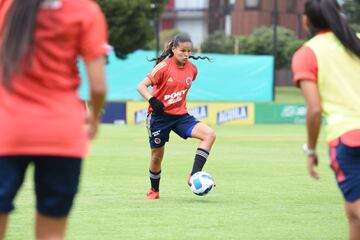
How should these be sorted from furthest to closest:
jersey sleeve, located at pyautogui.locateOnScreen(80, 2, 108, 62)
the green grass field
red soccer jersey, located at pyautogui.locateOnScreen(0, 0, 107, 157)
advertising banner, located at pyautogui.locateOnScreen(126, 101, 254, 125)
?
1. advertising banner, located at pyautogui.locateOnScreen(126, 101, 254, 125)
2. the green grass field
3. jersey sleeve, located at pyautogui.locateOnScreen(80, 2, 108, 62)
4. red soccer jersey, located at pyautogui.locateOnScreen(0, 0, 107, 157)

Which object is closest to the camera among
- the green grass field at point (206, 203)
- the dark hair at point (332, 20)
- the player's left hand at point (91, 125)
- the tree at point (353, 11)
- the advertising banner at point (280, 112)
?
the player's left hand at point (91, 125)

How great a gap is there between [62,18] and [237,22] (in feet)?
226

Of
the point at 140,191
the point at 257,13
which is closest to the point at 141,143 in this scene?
the point at 140,191

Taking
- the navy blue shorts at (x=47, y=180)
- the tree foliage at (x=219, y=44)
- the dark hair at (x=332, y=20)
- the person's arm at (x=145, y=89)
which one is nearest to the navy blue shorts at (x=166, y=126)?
the person's arm at (x=145, y=89)

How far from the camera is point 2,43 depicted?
5.46m

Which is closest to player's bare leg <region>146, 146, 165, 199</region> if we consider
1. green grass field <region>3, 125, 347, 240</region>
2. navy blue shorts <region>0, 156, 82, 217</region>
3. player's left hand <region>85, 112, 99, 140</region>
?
green grass field <region>3, 125, 347, 240</region>

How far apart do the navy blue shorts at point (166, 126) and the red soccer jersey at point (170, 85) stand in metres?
0.09

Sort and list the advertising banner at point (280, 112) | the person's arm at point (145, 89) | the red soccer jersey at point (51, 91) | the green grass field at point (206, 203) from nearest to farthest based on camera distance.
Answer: the red soccer jersey at point (51, 91) → the green grass field at point (206, 203) → the person's arm at point (145, 89) → the advertising banner at point (280, 112)

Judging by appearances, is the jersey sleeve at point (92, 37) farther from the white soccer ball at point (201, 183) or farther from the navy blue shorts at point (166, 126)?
the navy blue shorts at point (166, 126)

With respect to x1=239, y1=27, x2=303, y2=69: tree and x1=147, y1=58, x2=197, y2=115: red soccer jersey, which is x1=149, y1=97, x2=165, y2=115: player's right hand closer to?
x1=147, y1=58, x2=197, y2=115: red soccer jersey

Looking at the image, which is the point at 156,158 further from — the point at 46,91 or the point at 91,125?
the point at 46,91

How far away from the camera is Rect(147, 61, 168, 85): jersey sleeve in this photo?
42.0ft

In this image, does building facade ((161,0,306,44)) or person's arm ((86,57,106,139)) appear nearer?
person's arm ((86,57,106,139))

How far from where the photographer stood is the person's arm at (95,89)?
5504 mm
